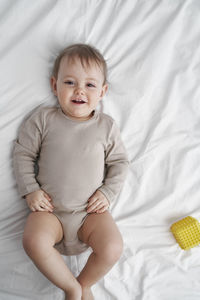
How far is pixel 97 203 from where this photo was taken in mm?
1112

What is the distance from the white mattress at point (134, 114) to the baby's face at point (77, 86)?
3.5 inches

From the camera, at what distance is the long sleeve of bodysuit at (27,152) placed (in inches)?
43.4

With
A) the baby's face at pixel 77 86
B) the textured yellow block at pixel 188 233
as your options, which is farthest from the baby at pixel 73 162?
the textured yellow block at pixel 188 233

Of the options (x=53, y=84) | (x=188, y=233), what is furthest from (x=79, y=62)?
(x=188, y=233)

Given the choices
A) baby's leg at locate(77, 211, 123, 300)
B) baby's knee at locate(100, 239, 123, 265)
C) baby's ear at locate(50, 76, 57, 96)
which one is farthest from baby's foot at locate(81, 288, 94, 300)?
baby's ear at locate(50, 76, 57, 96)

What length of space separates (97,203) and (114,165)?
0.17 metres

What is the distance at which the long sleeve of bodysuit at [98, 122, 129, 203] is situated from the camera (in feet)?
3.75

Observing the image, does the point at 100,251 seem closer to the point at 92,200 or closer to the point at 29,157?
the point at 92,200

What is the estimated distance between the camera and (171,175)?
1.23 m

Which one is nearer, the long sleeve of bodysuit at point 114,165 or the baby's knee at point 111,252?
the baby's knee at point 111,252

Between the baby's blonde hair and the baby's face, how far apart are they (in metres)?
0.02

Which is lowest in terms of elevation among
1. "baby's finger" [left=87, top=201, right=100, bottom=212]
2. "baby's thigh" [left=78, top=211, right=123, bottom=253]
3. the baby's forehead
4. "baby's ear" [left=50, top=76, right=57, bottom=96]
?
"baby's thigh" [left=78, top=211, right=123, bottom=253]

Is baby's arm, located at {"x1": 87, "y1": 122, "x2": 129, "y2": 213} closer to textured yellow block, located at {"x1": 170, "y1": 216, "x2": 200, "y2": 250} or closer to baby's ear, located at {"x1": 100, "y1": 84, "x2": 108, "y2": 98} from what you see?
baby's ear, located at {"x1": 100, "y1": 84, "x2": 108, "y2": 98}

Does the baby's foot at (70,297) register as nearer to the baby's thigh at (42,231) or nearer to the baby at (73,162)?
the baby at (73,162)
